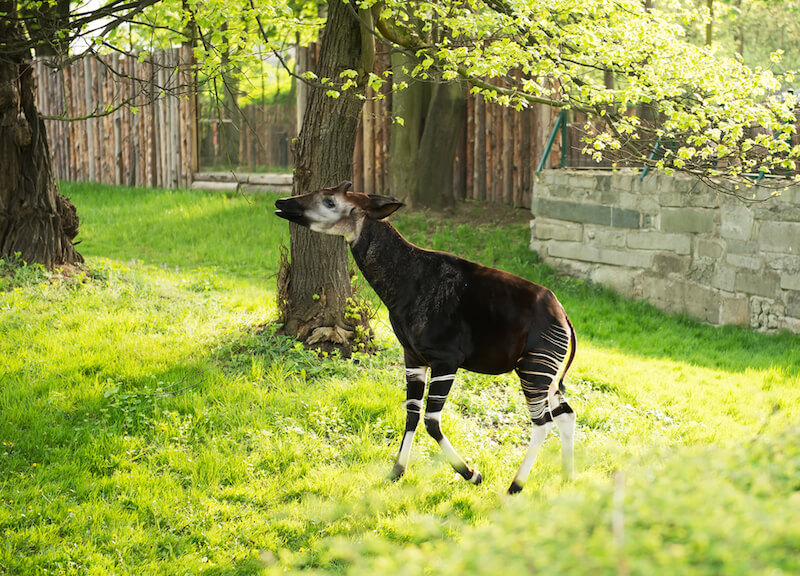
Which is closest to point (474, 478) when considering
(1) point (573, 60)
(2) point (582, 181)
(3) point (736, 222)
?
(1) point (573, 60)

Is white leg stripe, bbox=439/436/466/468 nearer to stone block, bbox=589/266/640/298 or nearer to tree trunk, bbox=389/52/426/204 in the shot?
stone block, bbox=589/266/640/298

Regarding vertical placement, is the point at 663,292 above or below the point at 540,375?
below

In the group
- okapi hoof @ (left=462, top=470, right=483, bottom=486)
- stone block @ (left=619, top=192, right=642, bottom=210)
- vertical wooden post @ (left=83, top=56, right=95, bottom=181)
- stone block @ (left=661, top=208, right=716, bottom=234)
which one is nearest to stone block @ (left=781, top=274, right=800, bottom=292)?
stone block @ (left=661, top=208, right=716, bottom=234)

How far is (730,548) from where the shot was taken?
59.2 inches

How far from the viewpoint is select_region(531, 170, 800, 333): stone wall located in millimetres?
9367

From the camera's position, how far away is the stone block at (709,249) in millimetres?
9969

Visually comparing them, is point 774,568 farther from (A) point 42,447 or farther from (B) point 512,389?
(B) point 512,389

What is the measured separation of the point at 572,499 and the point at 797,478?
54 centimetres

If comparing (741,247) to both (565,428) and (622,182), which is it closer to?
(622,182)

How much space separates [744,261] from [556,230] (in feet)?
10.1

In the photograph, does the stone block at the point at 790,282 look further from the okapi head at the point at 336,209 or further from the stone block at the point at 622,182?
the okapi head at the point at 336,209

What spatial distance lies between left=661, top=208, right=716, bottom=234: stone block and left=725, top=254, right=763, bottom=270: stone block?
44cm

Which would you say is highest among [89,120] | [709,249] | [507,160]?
[89,120]

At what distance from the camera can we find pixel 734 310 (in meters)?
9.84
